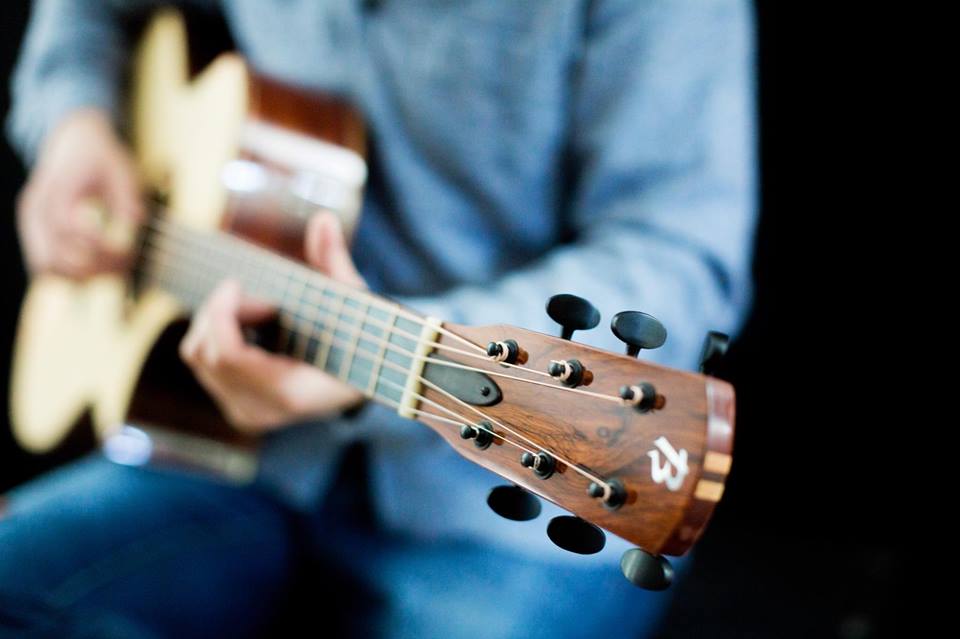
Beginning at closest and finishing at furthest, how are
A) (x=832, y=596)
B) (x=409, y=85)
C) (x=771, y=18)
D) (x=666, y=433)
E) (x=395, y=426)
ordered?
(x=666, y=433)
(x=395, y=426)
(x=409, y=85)
(x=771, y=18)
(x=832, y=596)

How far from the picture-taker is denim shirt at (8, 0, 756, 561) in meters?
0.60

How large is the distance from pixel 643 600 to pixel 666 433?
1.29ft

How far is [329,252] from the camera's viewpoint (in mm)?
605

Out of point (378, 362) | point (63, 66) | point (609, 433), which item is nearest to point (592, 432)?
point (609, 433)

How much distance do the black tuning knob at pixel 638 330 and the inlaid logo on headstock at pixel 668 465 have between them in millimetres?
41

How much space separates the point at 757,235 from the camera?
0.90 m

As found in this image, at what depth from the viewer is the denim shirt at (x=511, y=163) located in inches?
23.5

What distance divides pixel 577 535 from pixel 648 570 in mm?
39

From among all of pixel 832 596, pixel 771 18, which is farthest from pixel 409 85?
pixel 832 596

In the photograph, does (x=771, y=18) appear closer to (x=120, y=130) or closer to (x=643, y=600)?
(x=643, y=600)

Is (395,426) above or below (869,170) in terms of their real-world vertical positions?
below

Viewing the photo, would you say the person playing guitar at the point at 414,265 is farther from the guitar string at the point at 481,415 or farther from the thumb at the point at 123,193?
the guitar string at the point at 481,415

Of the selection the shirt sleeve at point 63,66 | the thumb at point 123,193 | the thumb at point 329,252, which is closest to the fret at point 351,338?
the thumb at point 329,252

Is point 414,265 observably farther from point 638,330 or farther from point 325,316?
point 638,330
